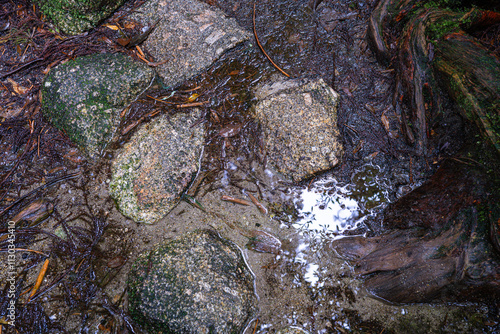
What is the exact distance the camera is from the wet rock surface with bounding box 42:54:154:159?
9.13ft

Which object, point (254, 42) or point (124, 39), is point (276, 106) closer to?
point (254, 42)

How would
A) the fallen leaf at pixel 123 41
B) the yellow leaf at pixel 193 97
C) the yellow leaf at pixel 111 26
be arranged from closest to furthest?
the yellow leaf at pixel 193 97 < the fallen leaf at pixel 123 41 < the yellow leaf at pixel 111 26

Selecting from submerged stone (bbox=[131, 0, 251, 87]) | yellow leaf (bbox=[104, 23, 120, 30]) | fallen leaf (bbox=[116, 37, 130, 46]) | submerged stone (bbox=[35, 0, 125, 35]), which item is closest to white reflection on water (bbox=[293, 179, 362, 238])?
submerged stone (bbox=[131, 0, 251, 87])

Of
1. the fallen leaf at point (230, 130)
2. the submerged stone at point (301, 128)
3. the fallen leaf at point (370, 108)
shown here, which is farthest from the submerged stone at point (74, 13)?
the fallen leaf at point (370, 108)

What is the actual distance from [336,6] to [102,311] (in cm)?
403

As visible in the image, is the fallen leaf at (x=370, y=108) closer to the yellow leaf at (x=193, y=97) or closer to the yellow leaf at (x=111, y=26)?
the yellow leaf at (x=193, y=97)

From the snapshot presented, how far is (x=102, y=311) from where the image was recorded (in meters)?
2.39

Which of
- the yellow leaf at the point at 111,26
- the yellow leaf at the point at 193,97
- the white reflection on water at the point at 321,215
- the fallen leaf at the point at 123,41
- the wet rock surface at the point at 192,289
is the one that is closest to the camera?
the wet rock surface at the point at 192,289

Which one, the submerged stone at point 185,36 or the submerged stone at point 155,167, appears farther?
the submerged stone at point 185,36

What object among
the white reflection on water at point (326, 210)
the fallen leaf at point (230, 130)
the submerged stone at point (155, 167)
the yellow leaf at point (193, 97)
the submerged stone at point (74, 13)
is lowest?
the white reflection on water at point (326, 210)

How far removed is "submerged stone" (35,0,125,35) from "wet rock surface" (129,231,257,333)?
2.72 m

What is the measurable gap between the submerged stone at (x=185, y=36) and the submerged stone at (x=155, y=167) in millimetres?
640

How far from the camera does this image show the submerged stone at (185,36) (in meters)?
3.04

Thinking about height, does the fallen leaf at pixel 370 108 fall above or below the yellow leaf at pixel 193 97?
below
